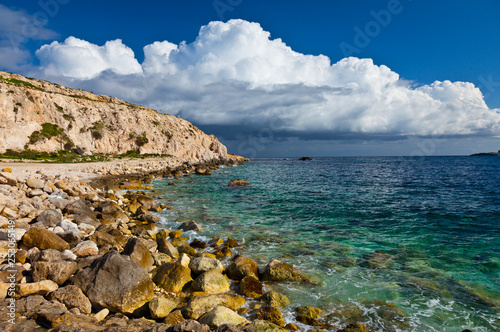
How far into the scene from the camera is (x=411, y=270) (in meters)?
10.4

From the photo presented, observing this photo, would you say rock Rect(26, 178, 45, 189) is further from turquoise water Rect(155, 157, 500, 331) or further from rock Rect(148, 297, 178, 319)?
rock Rect(148, 297, 178, 319)

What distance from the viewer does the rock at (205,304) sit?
21.7ft

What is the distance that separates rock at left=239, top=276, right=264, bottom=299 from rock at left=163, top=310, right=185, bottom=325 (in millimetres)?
2345

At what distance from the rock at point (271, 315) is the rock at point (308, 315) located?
54 centimetres

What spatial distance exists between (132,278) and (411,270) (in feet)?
33.4

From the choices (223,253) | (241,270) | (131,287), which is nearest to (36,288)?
(131,287)

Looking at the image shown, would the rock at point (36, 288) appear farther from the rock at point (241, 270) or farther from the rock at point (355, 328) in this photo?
the rock at point (355, 328)

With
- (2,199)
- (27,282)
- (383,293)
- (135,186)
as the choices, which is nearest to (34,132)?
(135,186)

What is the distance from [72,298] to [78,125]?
74.3 meters

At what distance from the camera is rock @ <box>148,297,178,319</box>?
654cm

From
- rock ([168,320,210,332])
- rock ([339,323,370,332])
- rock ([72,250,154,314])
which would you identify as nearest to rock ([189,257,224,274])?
rock ([72,250,154,314])

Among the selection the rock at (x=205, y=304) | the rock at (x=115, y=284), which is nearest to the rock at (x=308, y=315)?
the rock at (x=205, y=304)

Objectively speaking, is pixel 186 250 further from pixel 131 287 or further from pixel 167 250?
pixel 131 287

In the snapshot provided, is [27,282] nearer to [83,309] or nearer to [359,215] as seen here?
[83,309]
